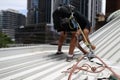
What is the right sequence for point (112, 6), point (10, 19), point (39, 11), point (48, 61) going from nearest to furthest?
point (48, 61), point (112, 6), point (39, 11), point (10, 19)

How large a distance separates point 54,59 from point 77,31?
0.68 meters

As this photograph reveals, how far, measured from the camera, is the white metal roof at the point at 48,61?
3.75 metres

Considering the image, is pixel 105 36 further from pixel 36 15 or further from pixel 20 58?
pixel 36 15

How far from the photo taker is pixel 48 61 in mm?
5035

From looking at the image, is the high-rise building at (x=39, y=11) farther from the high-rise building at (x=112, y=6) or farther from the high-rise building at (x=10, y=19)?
the high-rise building at (x=112, y=6)

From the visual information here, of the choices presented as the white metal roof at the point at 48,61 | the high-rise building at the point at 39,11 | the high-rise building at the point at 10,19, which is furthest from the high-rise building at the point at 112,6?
the high-rise building at the point at 10,19

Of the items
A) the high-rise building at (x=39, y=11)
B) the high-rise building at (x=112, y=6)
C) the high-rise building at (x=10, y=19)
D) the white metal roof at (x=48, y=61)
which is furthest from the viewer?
the high-rise building at (x=10, y=19)

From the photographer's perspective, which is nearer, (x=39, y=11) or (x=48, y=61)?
(x=48, y=61)

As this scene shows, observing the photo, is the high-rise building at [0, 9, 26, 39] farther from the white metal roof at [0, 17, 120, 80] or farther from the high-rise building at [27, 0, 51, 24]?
the white metal roof at [0, 17, 120, 80]

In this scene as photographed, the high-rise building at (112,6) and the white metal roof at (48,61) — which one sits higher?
the high-rise building at (112,6)

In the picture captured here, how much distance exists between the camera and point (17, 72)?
3.92 m

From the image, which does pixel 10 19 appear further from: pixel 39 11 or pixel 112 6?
pixel 112 6

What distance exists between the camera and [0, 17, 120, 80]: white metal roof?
3752 mm

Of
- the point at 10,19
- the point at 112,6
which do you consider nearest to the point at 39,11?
the point at 10,19
